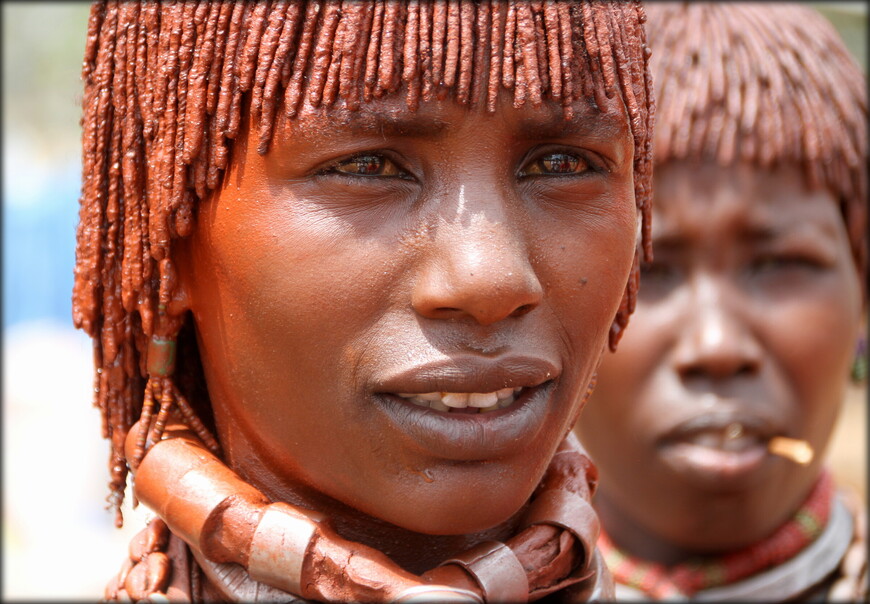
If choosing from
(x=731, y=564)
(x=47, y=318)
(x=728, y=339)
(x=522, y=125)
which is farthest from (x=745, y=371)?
(x=47, y=318)

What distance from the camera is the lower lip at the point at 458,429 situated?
151 centimetres

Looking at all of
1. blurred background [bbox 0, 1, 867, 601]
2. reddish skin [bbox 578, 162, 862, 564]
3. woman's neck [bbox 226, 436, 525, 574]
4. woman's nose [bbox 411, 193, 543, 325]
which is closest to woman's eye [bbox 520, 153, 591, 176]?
woman's nose [bbox 411, 193, 543, 325]

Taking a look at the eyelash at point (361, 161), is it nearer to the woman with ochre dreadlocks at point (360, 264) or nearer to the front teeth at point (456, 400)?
the woman with ochre dreadlocks at point (360, 264)

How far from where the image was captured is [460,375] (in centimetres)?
148

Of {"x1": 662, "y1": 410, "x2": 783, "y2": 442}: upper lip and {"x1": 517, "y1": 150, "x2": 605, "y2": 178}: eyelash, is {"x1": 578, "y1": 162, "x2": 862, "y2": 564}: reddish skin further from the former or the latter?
{"x1": 517, "y1": 150, "x2": 605, "y2": 178}: eyelash

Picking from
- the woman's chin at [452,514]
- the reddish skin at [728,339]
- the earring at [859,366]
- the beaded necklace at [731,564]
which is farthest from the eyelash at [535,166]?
the earring at [859,366]

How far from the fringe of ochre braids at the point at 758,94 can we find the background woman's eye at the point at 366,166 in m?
1.58

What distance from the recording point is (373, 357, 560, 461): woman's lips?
1.49 m

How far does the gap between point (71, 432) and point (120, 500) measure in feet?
15.9

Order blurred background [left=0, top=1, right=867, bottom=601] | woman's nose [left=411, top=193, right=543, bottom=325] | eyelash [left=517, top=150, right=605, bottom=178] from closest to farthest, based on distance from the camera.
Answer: woman's nose [left=411, top=193, right=543, bottom=325], eyelash [left=517, top=150, right=605, bottom=178], blurred background [left=0, top=1, right=867, bottom=601]

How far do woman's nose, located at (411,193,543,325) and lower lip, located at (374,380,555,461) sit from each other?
0.44 feet

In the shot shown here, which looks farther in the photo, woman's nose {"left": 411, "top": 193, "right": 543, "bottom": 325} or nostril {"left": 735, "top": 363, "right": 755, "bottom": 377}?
nostril {"left": 735, "top": 363, "right": 755, "bottom": 377}

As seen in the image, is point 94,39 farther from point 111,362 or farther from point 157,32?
point 111,362

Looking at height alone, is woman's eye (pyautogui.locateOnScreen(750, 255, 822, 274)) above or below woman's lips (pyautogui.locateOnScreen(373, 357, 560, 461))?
below
